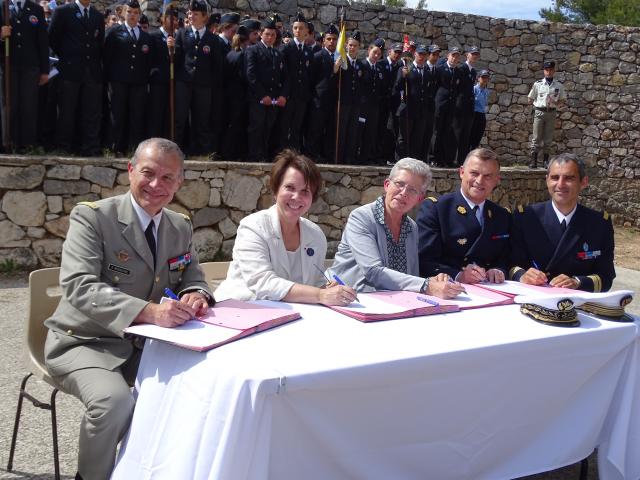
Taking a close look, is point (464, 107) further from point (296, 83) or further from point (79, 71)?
point (79, 71)

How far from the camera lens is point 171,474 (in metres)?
1.76

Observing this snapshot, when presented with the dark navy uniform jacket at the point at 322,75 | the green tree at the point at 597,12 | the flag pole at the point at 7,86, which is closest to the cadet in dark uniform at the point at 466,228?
the flag pole at the point at 7,86

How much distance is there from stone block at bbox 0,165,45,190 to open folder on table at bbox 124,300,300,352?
4.04 m

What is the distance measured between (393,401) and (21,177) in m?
4.76

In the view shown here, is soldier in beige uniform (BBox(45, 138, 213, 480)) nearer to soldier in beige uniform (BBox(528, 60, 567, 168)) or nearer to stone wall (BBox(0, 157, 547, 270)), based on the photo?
stone wall (BBox(0, 157, 547, 270))

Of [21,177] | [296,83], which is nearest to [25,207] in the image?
[21,177]

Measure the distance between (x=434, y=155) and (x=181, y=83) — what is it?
175 inches

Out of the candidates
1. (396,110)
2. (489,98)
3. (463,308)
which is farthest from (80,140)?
(489,98)

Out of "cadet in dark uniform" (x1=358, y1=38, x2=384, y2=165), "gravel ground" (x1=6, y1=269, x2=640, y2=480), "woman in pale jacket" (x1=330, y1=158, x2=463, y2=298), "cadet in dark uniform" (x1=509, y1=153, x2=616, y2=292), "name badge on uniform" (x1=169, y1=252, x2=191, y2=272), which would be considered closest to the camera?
"name badge on uniform" (x1=169, y1=252, x2=191, y2=272)

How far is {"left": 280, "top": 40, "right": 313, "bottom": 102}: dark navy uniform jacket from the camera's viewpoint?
7582 mm

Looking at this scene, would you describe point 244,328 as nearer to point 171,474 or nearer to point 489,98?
point 171,474

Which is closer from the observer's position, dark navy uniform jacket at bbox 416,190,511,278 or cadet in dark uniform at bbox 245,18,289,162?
dark navy uniform jacket at bbox 416,190,511,278

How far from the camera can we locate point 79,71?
6227mm

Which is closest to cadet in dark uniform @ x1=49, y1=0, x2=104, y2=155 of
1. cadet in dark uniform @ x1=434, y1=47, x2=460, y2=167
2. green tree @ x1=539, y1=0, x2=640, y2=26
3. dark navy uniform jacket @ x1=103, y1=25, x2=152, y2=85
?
dark navy uniform jacket @ x1=103, y1=25, x2=152, y2=85
